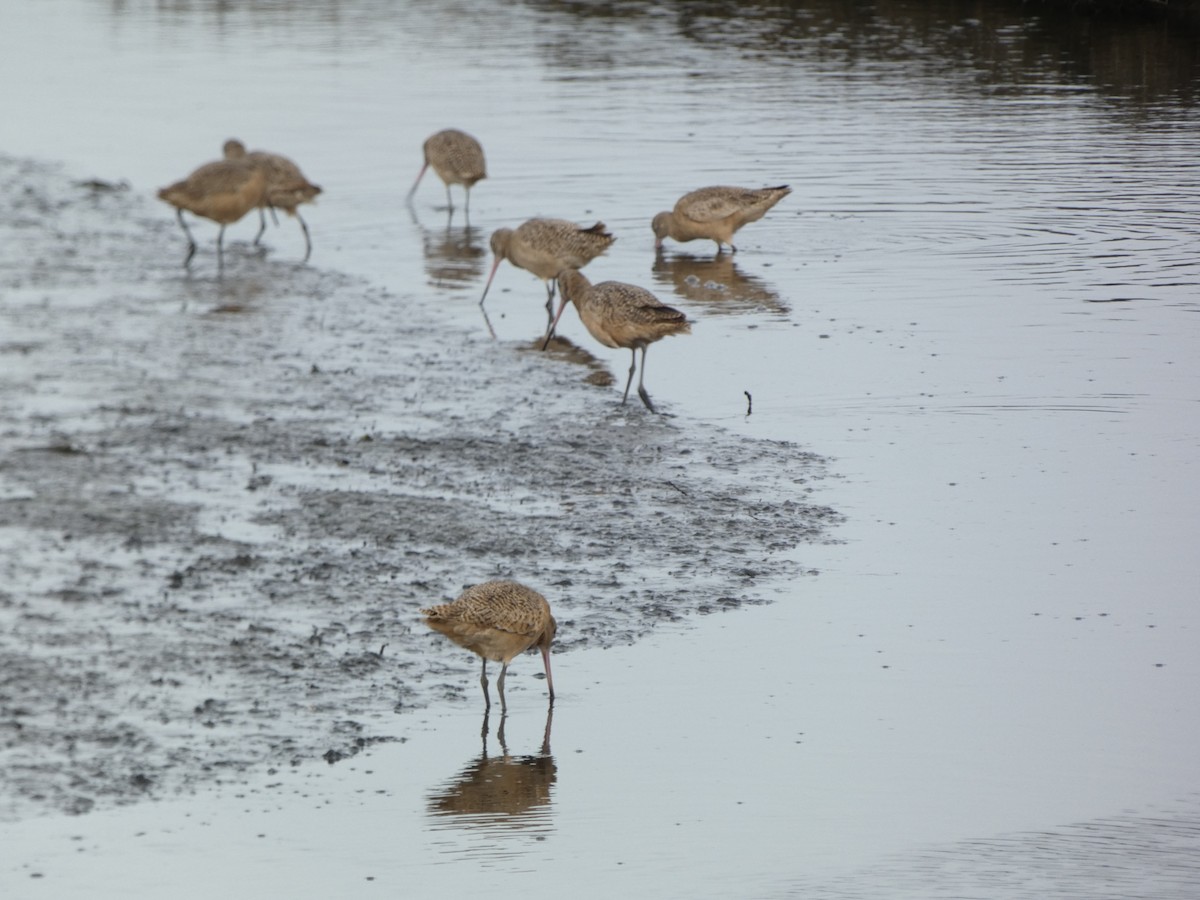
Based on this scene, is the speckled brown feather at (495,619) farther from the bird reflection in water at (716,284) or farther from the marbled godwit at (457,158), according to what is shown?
the marbled godwit at (457,158)

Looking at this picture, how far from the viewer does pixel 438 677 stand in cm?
707

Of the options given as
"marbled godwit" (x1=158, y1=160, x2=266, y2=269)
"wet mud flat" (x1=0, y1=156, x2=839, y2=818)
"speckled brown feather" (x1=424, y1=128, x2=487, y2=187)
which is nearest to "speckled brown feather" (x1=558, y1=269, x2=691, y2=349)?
"wet mud flat" (x1=0, y1=156, x2=839, y2=818)

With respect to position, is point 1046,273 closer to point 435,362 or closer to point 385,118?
point 435,362

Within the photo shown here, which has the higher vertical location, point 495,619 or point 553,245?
point 553,245

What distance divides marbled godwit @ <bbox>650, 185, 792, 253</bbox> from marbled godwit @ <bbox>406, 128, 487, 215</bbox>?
243cm

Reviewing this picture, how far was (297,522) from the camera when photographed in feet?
28.5

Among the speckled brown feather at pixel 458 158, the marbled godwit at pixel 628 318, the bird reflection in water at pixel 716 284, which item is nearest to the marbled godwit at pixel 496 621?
the marbled godwit at pixel 628 318

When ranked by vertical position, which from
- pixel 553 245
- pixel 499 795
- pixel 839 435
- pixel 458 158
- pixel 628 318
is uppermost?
pixel 458 158

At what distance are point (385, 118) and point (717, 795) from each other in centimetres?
1753

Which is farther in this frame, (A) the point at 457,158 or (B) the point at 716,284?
(A) the point at 457,158

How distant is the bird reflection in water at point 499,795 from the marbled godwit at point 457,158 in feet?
35.5

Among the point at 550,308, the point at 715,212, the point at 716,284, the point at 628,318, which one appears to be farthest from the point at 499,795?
the point at 715,212

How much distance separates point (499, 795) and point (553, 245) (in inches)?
300

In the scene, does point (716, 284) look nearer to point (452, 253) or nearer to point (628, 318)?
point (452, 253)
